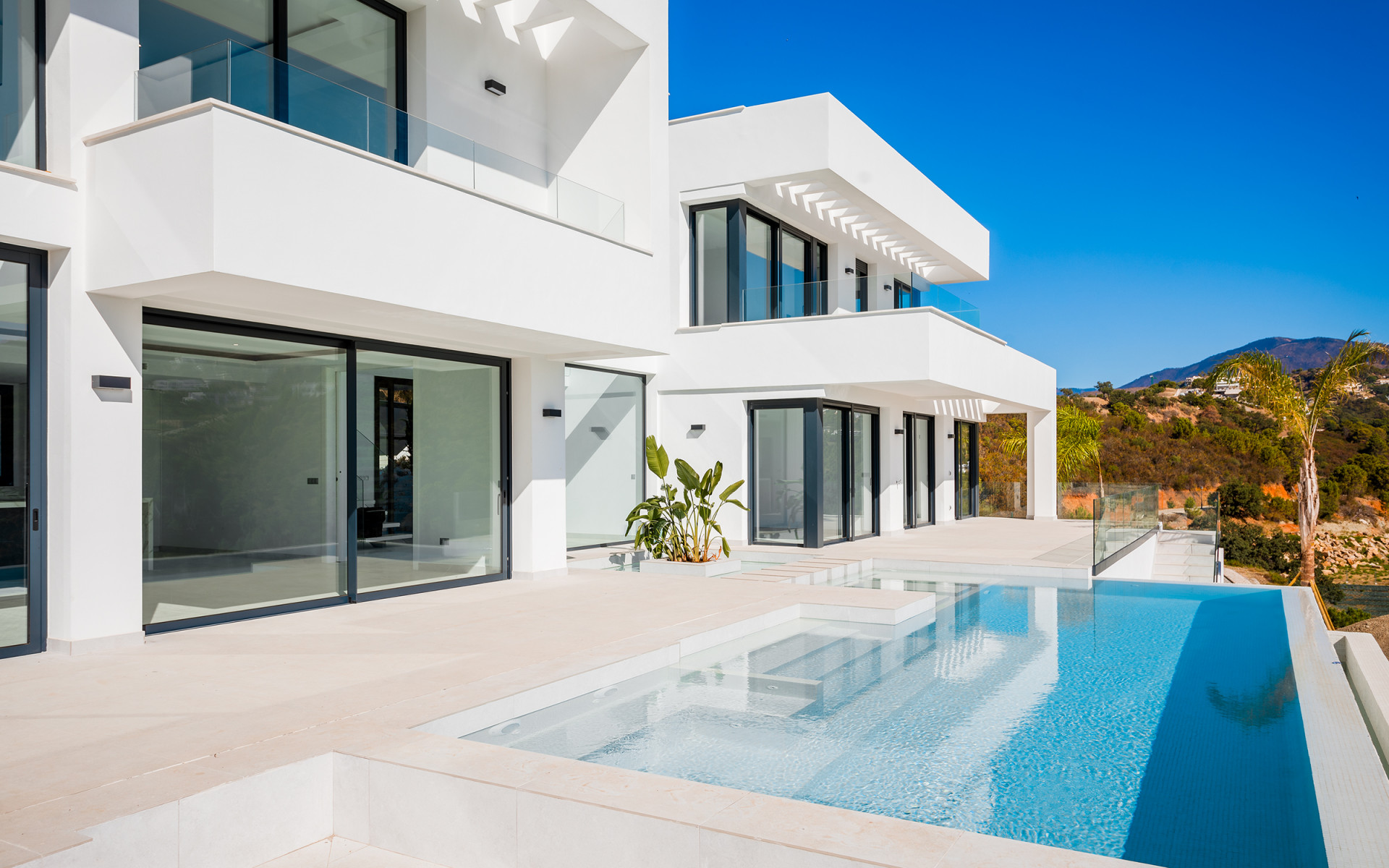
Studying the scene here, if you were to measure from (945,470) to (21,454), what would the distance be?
815 inches

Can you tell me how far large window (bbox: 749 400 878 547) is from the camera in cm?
1659

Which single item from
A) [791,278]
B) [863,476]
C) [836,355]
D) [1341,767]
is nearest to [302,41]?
[836,355]

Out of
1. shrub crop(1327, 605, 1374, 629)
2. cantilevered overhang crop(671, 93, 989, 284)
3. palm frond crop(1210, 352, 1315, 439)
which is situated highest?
cantilevered overhang crop(671, 93, 989, 284)

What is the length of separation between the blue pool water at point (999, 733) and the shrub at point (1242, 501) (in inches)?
1322

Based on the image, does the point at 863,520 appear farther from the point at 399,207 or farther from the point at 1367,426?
the point at 1367,426

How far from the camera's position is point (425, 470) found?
35.9 ft

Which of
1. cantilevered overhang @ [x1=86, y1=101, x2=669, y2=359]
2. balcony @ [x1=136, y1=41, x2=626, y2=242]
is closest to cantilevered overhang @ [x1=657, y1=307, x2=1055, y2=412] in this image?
balcony @ [x1=136, y1=41, x2=626, y2=242]

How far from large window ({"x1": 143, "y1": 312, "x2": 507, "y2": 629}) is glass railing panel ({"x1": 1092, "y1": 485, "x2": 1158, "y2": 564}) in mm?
9656

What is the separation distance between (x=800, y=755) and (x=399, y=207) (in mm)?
5760

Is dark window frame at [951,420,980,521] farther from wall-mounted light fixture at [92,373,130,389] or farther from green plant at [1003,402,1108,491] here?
wall-mounted light fixture at [92,373,130,389]

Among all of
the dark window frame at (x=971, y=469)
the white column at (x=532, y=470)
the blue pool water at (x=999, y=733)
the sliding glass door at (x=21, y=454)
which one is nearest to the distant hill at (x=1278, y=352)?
the dark window frame at (x=971, y=469)

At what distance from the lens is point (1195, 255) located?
55.6 m

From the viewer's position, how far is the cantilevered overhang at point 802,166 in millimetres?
16266

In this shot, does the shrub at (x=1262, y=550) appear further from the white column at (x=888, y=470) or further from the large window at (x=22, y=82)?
the large window at (x=22, y=82)
